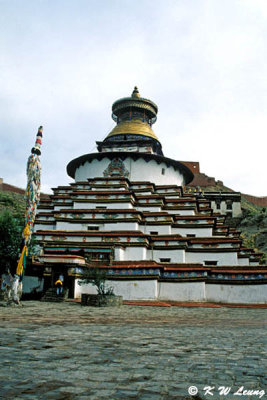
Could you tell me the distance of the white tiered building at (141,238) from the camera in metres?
18.2

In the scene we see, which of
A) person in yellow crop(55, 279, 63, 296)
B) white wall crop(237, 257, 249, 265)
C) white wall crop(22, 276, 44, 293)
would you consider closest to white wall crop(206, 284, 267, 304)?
white wall crop(237, 257, 249, 265)

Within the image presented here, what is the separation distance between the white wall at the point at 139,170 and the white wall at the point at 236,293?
1476cm

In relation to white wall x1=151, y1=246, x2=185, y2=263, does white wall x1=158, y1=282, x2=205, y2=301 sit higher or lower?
lower

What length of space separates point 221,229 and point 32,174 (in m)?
16.2

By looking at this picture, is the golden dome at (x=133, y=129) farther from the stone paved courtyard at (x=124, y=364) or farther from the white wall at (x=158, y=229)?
the stone paved courtyard at (x=124, y=364)

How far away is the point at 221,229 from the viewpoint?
2561 centimetres

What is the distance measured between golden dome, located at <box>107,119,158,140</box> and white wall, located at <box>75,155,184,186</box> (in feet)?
16.3

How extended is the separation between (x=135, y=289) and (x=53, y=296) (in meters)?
4.38

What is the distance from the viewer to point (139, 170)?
31828 mm

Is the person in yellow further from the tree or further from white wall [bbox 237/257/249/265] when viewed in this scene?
white wall [bbox 237/257/249/265]

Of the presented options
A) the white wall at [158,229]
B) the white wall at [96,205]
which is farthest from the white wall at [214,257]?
the white wall at [96,205]

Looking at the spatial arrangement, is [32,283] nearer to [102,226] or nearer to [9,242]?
[9,242]

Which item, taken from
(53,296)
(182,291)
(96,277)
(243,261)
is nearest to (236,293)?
(182,291)

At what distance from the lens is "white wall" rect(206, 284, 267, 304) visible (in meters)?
18.7
